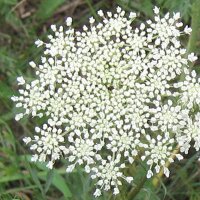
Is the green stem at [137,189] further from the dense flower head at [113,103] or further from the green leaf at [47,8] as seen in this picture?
the green leaf at [47,8]

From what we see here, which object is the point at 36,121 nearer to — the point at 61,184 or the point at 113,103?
the point at 61,184

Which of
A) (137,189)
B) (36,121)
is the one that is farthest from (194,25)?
(36,121)

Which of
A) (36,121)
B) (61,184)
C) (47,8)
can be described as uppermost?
(47,8)

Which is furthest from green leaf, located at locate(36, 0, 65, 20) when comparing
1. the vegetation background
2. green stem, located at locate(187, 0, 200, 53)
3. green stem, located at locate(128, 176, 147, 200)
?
green stem, located at locate(128, 176, 147, 200)

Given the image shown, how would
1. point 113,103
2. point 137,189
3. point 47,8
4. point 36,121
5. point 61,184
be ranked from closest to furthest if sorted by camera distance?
point 113,103
point 137,189
point 36,121
point 61,184
point 47,8

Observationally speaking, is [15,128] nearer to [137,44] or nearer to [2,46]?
[2,46]

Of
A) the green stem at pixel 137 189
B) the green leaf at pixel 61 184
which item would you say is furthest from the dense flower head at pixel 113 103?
the green leaf at pixel 61 184

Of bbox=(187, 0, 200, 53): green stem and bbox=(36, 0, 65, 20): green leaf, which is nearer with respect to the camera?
bbox=(187, 0, 200, 53): green stem

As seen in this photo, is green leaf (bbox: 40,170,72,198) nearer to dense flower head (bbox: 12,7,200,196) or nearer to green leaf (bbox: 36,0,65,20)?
Answer: dense flower head (bbox: 12,7,200,196)
